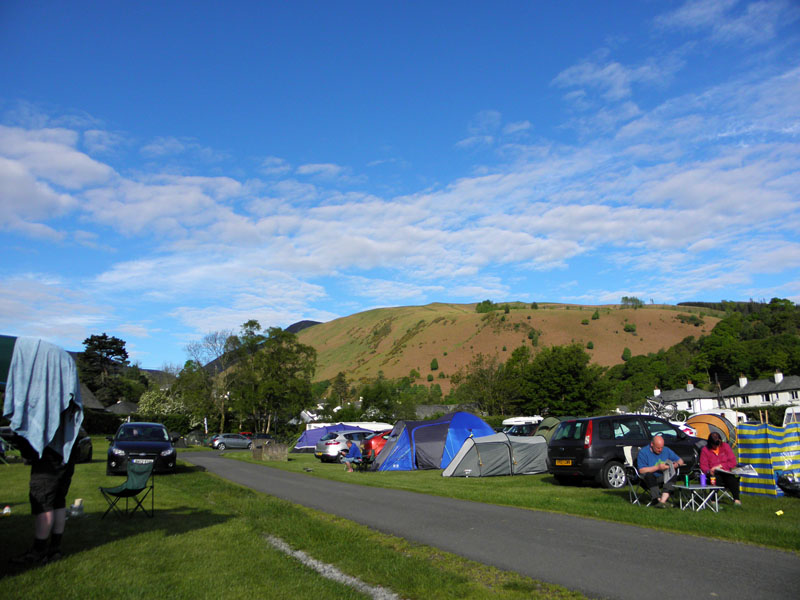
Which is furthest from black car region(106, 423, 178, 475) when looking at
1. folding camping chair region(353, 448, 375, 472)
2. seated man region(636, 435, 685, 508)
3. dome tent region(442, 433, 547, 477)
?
seated man region(636, 435, 685, 508)

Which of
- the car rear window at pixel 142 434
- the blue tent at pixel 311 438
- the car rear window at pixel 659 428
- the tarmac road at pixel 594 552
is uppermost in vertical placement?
the car rear window at pixel 142 434

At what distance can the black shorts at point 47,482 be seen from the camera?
233 inches

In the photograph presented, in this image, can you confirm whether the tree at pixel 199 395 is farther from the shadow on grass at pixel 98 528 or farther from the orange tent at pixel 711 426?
the shadow on grass at pixel 98 528

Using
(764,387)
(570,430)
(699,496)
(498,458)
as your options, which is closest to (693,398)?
(764,387)

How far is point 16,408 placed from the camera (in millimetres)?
5785

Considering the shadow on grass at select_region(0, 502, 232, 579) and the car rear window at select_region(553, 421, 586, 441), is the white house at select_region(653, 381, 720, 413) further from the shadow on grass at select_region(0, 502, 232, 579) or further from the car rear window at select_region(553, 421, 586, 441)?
the shadow on grass at select_region(0, 502, 232, 579)

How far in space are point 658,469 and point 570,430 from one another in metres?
4.30

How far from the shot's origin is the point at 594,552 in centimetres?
672

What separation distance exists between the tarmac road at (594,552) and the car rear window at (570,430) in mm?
4452

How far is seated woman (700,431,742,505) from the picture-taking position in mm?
10297

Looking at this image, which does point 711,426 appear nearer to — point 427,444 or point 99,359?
point 427,444

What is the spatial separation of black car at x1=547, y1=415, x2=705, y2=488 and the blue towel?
36.8 ft

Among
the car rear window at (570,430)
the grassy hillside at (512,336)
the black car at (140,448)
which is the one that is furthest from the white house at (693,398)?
the black car at (140,448)

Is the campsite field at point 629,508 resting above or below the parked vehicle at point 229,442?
above
